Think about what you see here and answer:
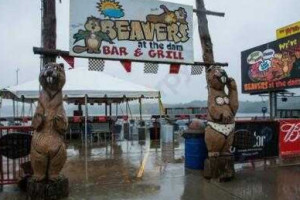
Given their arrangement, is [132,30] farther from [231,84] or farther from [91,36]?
[231,84]

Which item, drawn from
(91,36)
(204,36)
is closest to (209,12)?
(204,36)

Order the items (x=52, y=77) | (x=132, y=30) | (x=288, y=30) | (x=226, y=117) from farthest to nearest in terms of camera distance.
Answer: (x=288, y=30) < (x=132, y=30) < (x=226, y=117) < (x=52, y=77)

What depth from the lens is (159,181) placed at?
827 centimetres

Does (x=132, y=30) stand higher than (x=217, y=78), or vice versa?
(x=132, y=30)

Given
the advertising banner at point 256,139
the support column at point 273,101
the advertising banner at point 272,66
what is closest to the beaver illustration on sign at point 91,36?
the advertising banner at point 256,139

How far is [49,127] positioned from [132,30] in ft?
9.99

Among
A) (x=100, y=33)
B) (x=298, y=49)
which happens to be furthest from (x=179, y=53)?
(x=298, y=49)

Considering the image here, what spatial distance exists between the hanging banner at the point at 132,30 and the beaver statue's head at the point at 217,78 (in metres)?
→ 0.84

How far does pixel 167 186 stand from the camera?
7816mm

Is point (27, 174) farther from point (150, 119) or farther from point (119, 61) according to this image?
point (150, 119)

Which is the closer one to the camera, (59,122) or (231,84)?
(59,122)

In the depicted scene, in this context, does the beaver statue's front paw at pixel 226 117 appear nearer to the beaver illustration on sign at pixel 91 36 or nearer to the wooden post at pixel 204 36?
the wooden post at pixel 204 36

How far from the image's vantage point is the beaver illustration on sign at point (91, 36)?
776 centimetres

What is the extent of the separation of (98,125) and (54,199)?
982 centimetres
